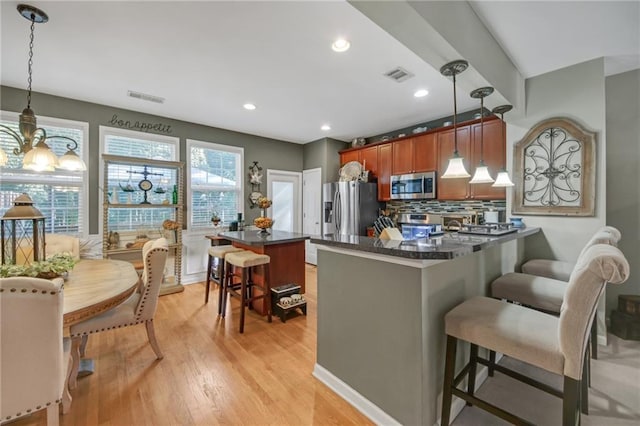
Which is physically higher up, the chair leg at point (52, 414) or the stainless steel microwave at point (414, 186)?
the stainless steel microwave at point (414, 186)

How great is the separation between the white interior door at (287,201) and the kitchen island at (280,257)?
2.30m

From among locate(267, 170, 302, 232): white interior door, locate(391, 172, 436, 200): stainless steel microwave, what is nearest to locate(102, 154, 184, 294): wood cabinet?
locate(267, 170, 302, 232): white interior door

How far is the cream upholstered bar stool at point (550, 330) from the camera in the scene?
107 cm

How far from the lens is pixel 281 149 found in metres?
5.62

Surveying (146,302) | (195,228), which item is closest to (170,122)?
(195,228)

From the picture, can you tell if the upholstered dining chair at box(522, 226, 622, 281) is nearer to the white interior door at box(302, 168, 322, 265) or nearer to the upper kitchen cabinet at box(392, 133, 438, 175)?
the upper kitchen cabinet at box(392, 133, 438, 175)

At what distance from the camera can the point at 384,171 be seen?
4.79m

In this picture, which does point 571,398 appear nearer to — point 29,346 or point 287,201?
point 29,346

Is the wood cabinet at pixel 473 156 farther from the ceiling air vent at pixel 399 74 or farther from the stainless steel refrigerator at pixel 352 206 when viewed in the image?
the ceiling air vent at pixel 399 74

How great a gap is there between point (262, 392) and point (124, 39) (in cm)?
300

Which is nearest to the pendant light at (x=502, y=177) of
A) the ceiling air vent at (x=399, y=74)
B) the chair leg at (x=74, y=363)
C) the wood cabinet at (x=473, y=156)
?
the wood cabinet at (x=473, y=156)

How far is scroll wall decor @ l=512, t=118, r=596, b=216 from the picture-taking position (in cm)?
254

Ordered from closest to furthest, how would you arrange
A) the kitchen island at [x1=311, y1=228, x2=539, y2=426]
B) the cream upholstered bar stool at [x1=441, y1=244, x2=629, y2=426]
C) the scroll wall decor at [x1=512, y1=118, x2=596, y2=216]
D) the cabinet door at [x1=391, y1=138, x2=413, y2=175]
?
1. the cream upholstered bar stool at [x1=441, y1=244, x2=629, y2=426]
2. the kitchen island at [x1=311, y1=228, x2=539, y2=426]
3. the scroll wall decor at [x1=512, y1=118, x2=596, y2=216]
4. the cabinet door at [x1=391, y1=138, x2=413, y2=175]

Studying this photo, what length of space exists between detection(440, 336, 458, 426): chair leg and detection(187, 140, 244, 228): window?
4.22 meters
